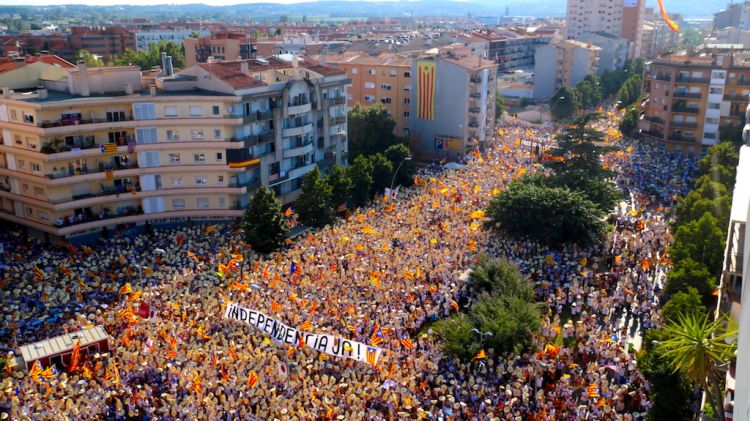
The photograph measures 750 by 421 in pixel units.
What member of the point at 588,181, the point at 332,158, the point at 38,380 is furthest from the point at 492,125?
the point at 38,380

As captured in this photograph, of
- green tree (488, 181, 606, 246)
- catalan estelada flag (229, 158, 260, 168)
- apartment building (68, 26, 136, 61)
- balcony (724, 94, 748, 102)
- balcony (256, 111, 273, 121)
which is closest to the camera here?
green tree (488, 181, 606, 246)

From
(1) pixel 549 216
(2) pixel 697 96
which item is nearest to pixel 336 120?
(1) pixel 549 216

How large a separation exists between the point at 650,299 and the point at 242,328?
19325 mm

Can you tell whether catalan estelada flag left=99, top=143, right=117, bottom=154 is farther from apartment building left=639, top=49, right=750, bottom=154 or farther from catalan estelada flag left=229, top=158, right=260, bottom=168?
apartment building left=639, top=49, right=750, bottom=154

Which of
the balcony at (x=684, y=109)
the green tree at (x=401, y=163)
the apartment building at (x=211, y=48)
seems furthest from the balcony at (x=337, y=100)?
the apartment building at (x=211, y=48)

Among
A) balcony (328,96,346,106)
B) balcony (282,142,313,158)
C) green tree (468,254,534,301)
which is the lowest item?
green tree (468,254,534,301)

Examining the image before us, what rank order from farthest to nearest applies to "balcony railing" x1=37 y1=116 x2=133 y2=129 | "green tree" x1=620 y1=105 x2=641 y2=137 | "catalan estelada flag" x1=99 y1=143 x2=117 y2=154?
1. "green tree" x1=620 y1=105 x2=641 y2=137
2. "catalan estelada flag" x1=99 y1=143 x2=117 y2=154
3. "balcony railing" x1=37 y1=116 x2=133 y2=129

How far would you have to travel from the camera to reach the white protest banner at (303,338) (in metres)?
25.8

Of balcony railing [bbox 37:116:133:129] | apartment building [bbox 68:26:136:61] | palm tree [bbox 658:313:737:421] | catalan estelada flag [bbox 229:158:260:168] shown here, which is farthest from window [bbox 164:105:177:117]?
apartment building [bbox 68:26:136:61]

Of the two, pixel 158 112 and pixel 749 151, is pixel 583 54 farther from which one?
pixel 158 112

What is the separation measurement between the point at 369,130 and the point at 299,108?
55.3ft

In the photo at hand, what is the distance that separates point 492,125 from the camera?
78125mm

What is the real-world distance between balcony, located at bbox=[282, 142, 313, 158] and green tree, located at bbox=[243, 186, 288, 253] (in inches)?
330

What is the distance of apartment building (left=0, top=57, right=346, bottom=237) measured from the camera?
135ft
